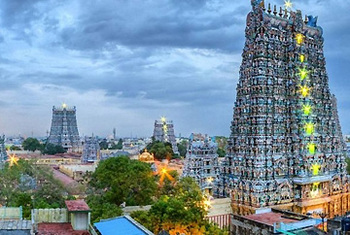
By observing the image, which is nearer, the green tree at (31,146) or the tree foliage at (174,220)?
the tree foliage at (174,220)

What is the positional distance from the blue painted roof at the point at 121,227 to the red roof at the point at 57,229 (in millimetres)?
847

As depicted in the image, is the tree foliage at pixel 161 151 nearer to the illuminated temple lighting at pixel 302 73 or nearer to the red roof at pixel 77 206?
the illuminated temple lighting at pixel 302 73

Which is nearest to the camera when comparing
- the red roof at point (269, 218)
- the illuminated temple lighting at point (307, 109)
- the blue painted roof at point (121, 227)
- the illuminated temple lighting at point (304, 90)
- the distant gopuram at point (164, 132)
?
the blue painted roof at point (121, 227)

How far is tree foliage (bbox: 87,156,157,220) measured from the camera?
3189cm

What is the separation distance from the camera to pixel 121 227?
18734mm

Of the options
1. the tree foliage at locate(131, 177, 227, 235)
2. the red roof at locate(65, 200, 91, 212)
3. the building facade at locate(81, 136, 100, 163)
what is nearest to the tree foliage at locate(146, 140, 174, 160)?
the building facade at locate(81, 136, 100, 163)

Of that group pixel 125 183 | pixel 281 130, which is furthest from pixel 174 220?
pixel 281 130

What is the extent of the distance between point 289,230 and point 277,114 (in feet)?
55.7

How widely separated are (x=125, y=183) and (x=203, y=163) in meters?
13.6

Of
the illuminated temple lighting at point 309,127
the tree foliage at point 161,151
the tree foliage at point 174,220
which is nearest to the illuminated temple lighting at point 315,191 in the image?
the illuminated temple lighting at point 309,127

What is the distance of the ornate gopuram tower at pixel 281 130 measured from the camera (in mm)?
37750

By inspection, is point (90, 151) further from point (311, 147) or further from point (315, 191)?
point (315, 191)

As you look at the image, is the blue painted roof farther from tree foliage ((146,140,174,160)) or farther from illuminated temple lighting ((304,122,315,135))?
tree foliage ((146,140,174,160))

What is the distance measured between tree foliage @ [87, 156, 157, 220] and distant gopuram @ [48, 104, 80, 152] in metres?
76.4
